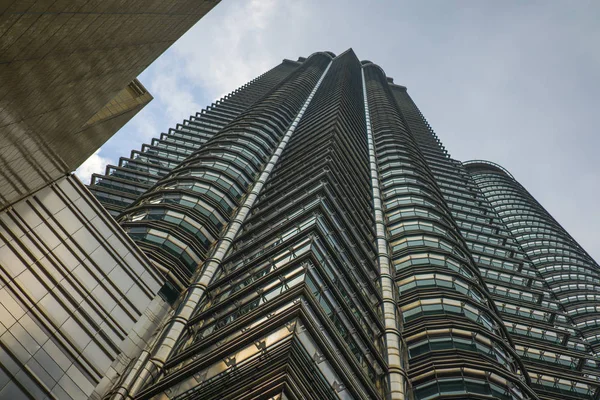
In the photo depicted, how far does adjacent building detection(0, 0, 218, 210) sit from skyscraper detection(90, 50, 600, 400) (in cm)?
1058

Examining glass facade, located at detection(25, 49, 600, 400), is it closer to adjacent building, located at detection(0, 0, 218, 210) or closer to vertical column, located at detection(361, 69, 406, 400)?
vertical column, located at detection(361, 69, 406, 400)

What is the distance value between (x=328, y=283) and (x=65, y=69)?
1660cm

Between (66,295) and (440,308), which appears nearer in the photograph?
(66,295)

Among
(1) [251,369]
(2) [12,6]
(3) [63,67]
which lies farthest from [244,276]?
(2) [12,6]

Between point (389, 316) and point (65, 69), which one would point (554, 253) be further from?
point (65, 69)

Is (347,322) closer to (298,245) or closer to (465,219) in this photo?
(298,245)

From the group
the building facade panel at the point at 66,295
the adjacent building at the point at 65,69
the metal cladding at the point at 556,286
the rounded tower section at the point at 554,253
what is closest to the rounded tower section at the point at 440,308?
the metal cladding at the point at 556,286

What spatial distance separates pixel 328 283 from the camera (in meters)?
28.2

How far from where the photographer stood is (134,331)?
2709 cm

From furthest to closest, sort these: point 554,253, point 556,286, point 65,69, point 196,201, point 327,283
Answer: point 554,253 → point 556,286 → point 196,201 → point 327,283 → point 65,69

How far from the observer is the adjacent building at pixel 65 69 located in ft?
47.7

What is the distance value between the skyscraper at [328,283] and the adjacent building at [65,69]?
10.6 metres

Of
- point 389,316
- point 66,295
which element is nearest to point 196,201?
point 389,316

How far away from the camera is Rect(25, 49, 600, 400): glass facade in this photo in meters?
23.2
